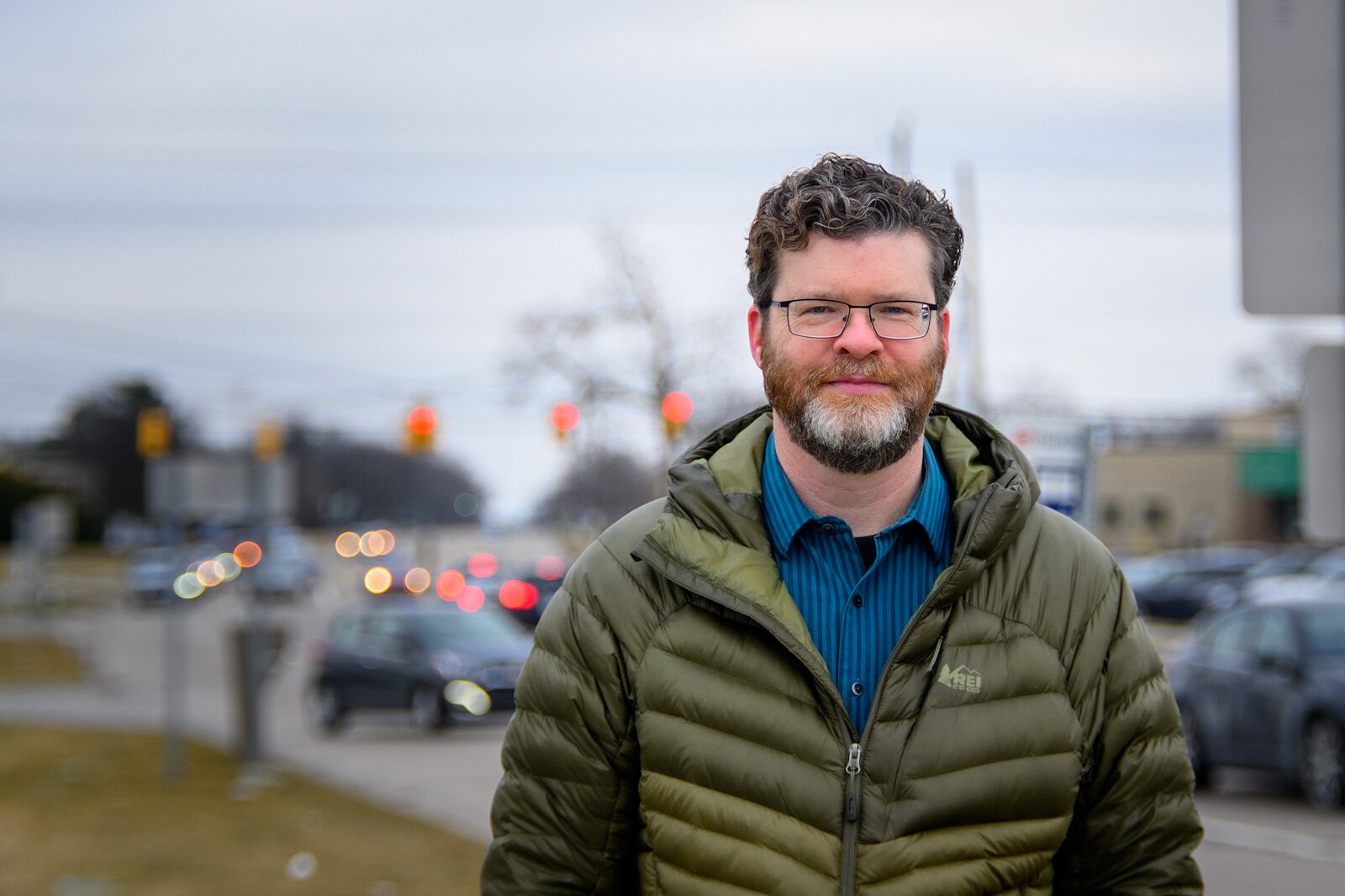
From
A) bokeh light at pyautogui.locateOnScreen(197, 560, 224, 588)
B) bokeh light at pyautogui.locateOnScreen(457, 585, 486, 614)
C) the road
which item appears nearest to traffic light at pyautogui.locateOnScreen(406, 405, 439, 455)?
bokeh light at pyautogui.locateOnScreen(457, 585, 486, 614)

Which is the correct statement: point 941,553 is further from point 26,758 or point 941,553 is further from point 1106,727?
point 26,758

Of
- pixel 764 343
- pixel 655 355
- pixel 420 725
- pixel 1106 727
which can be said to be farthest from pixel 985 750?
pixel 655 355

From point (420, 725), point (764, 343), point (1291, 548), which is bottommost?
point (1291, 548)

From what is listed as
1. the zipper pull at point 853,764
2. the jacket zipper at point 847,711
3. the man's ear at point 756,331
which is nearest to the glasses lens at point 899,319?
the man's ear at point 756,331

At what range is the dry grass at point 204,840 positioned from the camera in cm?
934

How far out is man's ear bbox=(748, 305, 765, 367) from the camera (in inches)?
116

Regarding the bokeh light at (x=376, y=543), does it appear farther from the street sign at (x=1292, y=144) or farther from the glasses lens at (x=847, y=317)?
the glasses lens at (x=847, y=317)

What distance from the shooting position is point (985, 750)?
273 cm

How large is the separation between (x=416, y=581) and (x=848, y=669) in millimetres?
48360

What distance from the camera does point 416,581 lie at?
50.3m

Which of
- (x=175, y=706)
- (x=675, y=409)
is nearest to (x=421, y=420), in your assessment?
(x=675, y=409)

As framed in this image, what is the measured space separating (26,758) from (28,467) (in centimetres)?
8677

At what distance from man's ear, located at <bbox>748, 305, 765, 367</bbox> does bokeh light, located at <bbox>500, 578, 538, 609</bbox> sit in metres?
31.3

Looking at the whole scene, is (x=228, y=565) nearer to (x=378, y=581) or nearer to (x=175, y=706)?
(x=378, y=581)
